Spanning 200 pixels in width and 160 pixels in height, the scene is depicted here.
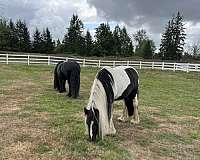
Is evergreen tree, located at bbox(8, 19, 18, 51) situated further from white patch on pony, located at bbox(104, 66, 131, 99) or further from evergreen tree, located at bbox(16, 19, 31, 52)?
white patch on pony, located at bbox(104, 66, 131, 99)

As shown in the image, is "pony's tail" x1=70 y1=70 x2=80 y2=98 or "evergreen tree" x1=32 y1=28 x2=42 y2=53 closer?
"pony's tail" x1=70 y1=70 x2=80 y2=98

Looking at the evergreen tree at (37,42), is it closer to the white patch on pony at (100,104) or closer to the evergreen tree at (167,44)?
the evergreen tree at (167,44)

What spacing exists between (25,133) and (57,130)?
0.75 meters

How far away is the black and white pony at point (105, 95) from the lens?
704 centimetres

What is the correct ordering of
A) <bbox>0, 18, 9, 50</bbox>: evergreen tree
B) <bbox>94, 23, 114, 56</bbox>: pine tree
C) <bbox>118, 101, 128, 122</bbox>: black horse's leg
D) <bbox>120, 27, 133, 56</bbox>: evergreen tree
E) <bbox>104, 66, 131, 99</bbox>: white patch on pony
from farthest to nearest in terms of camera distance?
<bbox>120, 27, 133, 56</bbox>: evergreen tree < <bbox>94, 23, 114, 56</bbox>: pine tree < <bbox>0, 18, 9, 50</bbox>: evergreen tree < <bbox>118, 101, 128, 122</bbox>: black horse's leg < <bbox>104, 66, 131, 99</bbox>: white patch on pony

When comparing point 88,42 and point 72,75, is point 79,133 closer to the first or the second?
point 72,75

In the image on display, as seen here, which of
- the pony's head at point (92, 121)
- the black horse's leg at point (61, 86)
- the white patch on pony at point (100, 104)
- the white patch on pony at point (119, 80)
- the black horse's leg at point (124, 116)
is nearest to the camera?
the pony's head at point (92, 121)

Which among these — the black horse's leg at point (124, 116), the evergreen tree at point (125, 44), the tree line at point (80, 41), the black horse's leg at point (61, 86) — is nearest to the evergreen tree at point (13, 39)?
the tree line at point (80, 41)

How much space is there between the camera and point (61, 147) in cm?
686

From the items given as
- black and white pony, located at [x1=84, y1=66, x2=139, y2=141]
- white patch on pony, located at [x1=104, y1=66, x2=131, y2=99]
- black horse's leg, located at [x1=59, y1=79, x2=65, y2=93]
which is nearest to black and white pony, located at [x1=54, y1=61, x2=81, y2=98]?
black horse's leg, located at [x1=59, y1=79, x2=65, y2=93]

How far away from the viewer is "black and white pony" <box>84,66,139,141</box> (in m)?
7.04

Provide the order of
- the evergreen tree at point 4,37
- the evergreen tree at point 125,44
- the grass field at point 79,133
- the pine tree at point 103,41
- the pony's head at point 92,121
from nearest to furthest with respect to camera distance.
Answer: the grass field at point 79,133, the pony's head at point 92,121, the evergreen tree at point 4,37, the pine tree at point 103,41, the evergreen tree at point 125,44

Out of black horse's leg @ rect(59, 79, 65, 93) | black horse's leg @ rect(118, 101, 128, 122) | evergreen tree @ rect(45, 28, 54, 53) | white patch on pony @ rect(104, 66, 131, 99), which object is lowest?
black horse's leg @ rect(118, 101, 128, 122)

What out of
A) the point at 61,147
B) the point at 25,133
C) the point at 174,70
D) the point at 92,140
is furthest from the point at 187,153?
the point at 174,70
